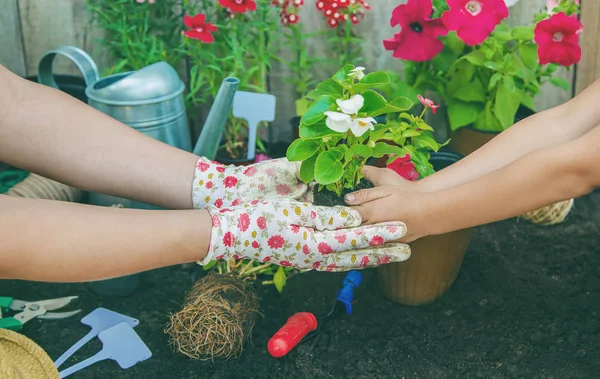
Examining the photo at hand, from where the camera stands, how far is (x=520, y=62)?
1901 millimetres

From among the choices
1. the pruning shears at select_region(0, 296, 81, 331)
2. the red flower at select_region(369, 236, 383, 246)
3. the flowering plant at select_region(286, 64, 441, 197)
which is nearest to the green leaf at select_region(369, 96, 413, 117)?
the flowering plant at select_region(286, 64, 441, 197)

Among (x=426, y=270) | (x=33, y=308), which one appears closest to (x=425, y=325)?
(x=426, y=270)

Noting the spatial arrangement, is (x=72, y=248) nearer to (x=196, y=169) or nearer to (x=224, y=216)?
(x=224, y=216)

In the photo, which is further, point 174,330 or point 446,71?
point 446,71

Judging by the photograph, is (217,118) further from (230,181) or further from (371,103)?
(371,103)

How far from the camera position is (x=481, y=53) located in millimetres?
1865

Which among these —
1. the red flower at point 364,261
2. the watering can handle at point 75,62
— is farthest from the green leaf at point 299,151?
the watering can handle at point 75,62

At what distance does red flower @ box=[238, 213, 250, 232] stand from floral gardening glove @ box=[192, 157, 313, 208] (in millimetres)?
180

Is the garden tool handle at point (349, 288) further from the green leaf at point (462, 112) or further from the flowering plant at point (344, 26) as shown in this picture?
the flowering plant at point (344, 26)

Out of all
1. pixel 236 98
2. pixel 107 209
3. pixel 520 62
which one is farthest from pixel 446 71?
pixel 107 209

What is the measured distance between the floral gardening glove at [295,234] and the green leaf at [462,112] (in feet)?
2.34

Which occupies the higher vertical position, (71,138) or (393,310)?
(71,138)

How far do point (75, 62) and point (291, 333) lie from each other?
851mm

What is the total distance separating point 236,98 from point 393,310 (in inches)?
27.4
